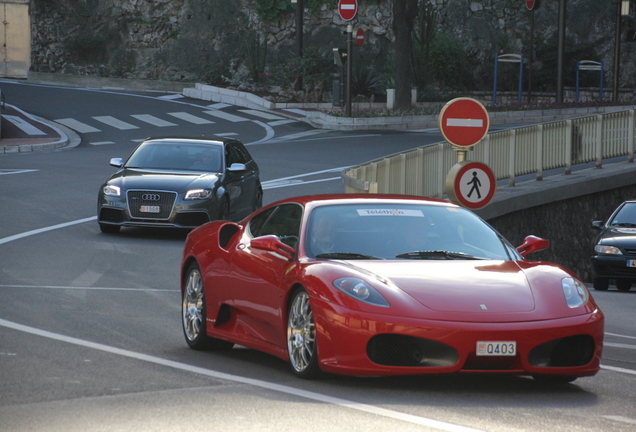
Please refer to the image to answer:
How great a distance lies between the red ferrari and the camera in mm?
6902

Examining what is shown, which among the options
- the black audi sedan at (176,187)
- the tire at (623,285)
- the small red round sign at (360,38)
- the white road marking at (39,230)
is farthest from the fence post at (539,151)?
the small red round sign at (360,38)

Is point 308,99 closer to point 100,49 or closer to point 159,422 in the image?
point 100,49

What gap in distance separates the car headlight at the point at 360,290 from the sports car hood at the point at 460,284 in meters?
0.17

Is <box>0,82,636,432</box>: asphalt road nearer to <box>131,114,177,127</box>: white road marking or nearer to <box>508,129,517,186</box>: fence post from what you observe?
→ <box>508,129,517,186</box>: fence post

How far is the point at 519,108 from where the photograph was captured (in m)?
45.6

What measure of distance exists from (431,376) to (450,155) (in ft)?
43.1

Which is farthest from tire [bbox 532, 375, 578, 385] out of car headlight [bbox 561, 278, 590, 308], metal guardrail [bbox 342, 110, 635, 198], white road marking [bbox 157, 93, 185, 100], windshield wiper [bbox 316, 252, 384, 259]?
white road marking [bbox 157, 93, 185, 100]

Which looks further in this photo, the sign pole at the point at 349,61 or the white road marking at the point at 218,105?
the white road marking at the point at 218,105

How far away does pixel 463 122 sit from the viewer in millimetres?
13000

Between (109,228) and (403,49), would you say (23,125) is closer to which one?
(403,49)

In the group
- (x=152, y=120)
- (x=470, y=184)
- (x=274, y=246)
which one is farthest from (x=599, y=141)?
(x=152, y=120)

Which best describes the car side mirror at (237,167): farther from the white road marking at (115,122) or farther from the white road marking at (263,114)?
the white road marking at (263,114)

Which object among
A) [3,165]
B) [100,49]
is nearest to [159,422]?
[3,165]

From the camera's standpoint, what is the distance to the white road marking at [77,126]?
128 feet
